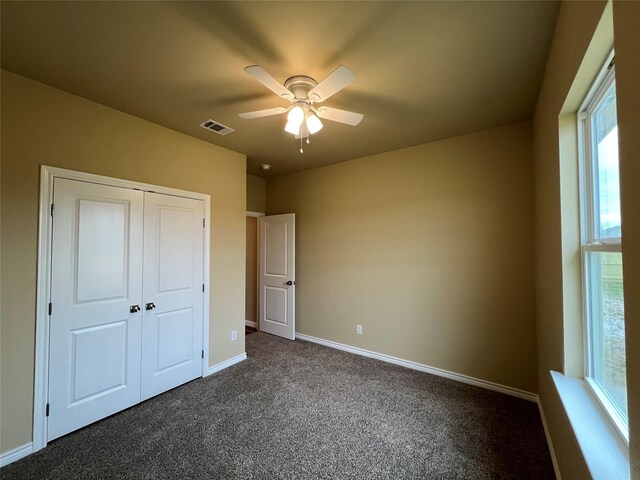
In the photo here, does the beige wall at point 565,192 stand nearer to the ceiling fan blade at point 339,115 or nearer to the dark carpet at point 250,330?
the ceiling fan blade at point 339,115

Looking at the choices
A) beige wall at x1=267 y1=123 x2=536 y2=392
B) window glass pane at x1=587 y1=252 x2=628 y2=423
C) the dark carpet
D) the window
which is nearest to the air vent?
beige wall at x1=267 y1=123 x2=536 y2=392

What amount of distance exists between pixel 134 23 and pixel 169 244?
1.85 metres

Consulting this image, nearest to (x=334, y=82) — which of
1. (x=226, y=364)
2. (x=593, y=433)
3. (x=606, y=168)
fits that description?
(x=606, y=168)

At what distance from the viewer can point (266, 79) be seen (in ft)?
5.16

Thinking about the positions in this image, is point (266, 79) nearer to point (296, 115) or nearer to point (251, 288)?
point (296, 115)

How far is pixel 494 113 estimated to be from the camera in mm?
2469

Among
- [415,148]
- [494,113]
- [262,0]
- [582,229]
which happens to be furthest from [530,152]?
[262,0]

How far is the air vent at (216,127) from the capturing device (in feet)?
8.84

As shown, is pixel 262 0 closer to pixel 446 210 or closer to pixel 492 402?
pixel 446 210

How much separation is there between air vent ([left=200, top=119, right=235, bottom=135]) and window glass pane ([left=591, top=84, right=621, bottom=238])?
2784mm

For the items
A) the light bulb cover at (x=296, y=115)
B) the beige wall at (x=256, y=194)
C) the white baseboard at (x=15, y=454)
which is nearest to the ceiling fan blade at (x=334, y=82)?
the light bulb cover at (x=296, y=115)

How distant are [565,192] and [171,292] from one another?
327 centimetres

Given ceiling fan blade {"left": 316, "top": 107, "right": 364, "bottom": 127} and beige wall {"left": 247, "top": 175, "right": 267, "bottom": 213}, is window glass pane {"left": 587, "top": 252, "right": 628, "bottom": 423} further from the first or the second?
beige wall {"left": 247, "top": 175, "right": 267, "bottom": 213}

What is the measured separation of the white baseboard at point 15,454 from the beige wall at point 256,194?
340 centimetres
